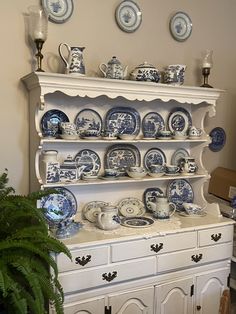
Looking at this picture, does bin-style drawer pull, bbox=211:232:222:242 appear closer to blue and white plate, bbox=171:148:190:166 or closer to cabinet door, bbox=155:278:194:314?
cabinet door, bbox=155:278:194:314

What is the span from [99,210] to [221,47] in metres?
1.56

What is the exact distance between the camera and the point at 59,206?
190cm

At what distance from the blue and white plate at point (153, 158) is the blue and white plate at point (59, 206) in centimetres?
56

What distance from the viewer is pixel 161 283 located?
185 cm

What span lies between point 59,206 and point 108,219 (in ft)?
1.00

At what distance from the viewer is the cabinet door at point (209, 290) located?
1.97 m

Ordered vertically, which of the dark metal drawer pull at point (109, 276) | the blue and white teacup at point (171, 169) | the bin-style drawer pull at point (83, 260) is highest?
the blue and white teacup at point (171, 169)

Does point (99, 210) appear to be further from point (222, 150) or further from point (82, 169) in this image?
point (222, 150)

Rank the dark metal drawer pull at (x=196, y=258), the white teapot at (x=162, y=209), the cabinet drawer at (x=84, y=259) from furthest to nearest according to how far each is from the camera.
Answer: the white teapot at (x=162, y=209)
the dark metal drawer pull at (x=196, y=258)
the cabinet drawer at (x=84, y=259)

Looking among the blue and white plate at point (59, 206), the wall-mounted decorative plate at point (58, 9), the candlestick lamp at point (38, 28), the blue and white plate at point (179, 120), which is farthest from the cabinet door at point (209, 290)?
the wall-mounted decorative plate at point (58, 9)

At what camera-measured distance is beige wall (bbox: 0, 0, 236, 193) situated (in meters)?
1.83

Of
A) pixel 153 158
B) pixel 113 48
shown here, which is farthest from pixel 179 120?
pixel 113 48

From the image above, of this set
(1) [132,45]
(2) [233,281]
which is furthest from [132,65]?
(2) [233,281]

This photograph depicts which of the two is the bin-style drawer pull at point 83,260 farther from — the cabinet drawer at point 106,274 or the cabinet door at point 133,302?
the cabinet door at point 133,302
